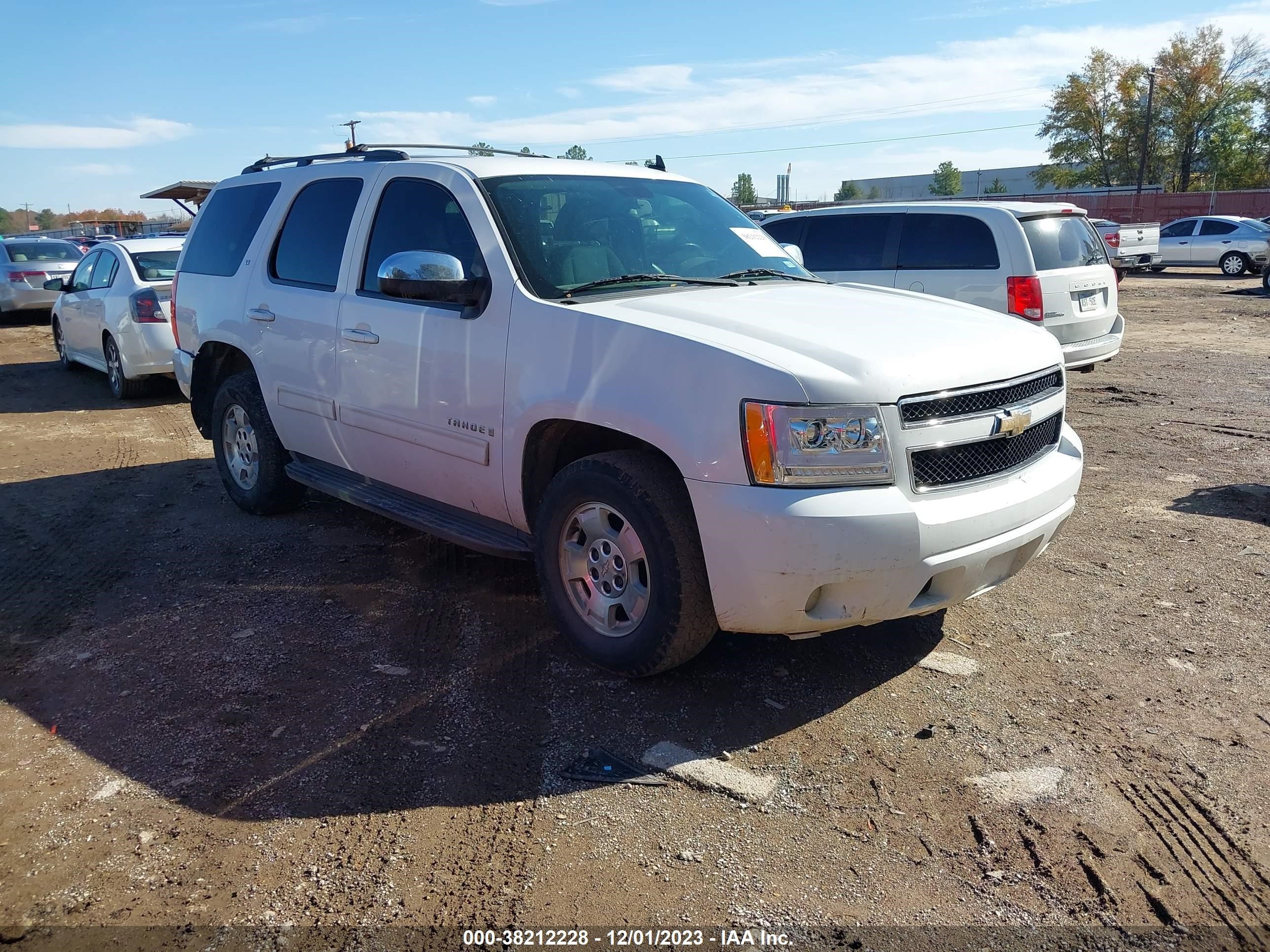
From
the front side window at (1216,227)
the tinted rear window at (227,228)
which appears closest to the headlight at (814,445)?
the tinted rear window at (227,228)

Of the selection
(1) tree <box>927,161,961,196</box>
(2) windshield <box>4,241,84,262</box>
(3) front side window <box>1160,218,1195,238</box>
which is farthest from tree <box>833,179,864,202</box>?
(2) windshield <box>4,241,84,262</box>

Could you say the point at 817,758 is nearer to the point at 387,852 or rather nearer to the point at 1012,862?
the point at 1012,862

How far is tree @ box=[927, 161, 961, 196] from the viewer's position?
7326 cm

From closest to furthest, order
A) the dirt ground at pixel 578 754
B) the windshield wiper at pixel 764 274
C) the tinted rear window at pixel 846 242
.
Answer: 1. the dirt ground at pixel 578 754
2. the windshield wiper at pixel 764 274
3. the tinted rear window at pixel 846 242

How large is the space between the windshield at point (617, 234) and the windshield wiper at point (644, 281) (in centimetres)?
2

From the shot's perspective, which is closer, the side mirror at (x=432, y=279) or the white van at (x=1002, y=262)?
the side mirror at (x=432, y=279)

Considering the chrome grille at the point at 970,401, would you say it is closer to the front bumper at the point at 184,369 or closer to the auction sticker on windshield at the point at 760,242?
the auction sticker on windshield at the point at 760,242

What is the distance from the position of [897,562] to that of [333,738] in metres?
2.06

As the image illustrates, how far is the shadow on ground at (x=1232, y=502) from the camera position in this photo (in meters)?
5.97

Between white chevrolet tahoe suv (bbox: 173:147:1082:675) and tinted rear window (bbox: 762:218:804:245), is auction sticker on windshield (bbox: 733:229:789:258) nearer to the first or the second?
white chevrolet tahoe suv (bbox: 173:147:1082:675)

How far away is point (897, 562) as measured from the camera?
328cm

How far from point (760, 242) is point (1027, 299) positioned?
183 inches

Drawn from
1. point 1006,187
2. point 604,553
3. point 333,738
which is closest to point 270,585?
point 333,738

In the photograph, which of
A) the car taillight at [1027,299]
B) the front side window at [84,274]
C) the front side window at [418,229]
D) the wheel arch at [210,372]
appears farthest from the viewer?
the front side window at [84,274]
